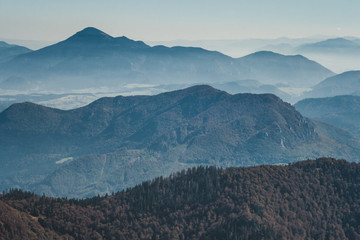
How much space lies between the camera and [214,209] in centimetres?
11531

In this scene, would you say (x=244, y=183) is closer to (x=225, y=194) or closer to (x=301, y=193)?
(x=225, y=194)

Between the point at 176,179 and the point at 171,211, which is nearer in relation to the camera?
the point at 171,211

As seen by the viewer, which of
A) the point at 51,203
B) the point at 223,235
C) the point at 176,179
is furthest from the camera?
the point at 176,179

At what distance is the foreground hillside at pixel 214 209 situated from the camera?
104m

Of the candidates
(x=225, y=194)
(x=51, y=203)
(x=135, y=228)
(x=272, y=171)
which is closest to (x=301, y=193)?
(x=272, y=171)

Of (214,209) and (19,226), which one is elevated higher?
(19,226)

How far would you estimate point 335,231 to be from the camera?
114 meters

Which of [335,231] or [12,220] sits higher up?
[12,220]

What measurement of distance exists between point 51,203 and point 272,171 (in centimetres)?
5911

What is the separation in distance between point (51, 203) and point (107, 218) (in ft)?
43.2

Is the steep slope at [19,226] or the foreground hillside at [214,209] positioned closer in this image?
the steep slope at [19,226]

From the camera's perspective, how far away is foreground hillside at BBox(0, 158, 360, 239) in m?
104

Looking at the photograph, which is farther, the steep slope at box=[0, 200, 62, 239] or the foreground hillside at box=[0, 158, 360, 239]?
the foreground hillside at box=[0, 158, 360, 239]

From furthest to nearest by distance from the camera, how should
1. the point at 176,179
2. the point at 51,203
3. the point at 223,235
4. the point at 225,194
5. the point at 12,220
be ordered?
1. the point at 176,179
2. the point at 225,194
3. the point at 51,203
4. the point at 223,235
5. the point at 12,220
